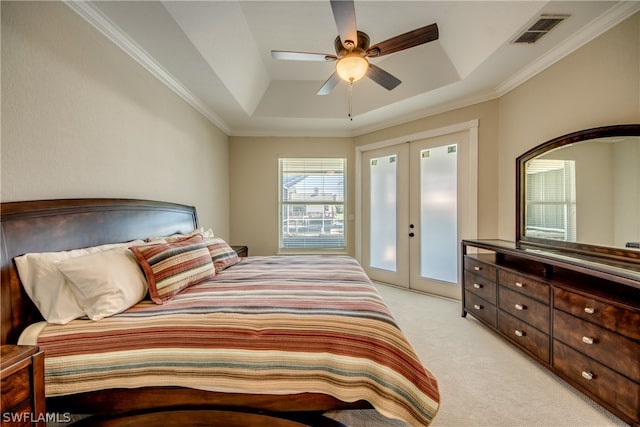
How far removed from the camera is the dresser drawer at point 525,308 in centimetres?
195

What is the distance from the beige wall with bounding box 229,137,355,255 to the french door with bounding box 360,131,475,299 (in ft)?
3.28

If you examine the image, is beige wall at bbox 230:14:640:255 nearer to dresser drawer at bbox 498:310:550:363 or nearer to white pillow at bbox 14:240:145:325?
dresser drawer at bbox 498:310:550:363

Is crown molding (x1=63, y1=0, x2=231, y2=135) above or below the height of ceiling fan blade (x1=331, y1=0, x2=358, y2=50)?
above

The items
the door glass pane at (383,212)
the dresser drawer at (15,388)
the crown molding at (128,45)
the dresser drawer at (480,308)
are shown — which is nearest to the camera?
the dresser drawer at (15,388)

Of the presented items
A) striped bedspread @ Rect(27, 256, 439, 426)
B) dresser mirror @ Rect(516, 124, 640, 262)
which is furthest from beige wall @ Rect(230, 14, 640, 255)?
striped bedspread @ Rect(27, 256, 439, 426)

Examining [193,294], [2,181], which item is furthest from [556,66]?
[2,181]

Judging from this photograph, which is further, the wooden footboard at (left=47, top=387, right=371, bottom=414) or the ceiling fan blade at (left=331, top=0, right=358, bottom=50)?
the ceiling fan blade at (left=331, top=0, right=358, bottom=50)

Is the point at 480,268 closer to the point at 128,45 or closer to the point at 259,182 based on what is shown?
the point at 259,182

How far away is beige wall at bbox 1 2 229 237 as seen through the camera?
137cm

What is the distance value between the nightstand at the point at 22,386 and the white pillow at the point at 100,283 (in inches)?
12.4

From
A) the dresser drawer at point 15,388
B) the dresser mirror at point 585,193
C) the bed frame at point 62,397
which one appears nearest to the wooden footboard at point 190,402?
the bed frame at point 62,397

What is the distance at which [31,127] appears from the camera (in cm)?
144

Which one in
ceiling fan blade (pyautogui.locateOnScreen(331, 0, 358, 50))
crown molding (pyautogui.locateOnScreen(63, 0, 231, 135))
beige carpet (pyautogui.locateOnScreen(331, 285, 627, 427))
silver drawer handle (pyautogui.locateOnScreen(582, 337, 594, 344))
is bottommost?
beige carpet (pyautogui.locateOnScreen(331, 285, 627, 427))

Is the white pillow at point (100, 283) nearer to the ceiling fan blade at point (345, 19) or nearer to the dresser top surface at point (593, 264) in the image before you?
the ceiling fan blade at point (345, 19)
